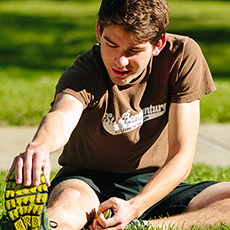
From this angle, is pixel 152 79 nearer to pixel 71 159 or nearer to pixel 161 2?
pixel 161 2

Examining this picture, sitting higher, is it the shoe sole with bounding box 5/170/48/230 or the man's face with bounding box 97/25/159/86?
the man's face with bounding box 97/25/159/86

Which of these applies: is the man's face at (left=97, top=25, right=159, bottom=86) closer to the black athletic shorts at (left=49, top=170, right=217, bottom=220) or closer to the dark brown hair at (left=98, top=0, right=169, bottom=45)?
the dark brown hair at (left=98, top=0, right=169, bottom=45)

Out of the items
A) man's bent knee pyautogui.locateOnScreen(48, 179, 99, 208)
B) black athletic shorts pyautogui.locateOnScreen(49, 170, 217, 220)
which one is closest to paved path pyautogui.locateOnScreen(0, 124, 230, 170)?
black athletic shorts pyautogui.locateOnScreen(49, 170, 217, 220)

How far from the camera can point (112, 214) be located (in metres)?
2.80

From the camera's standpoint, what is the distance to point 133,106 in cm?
319

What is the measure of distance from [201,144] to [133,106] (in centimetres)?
291

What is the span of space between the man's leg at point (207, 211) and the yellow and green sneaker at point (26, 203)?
0.95 metres

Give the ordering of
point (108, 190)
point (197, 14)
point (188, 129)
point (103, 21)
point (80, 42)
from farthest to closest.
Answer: point (197, 14)
point (80, 42)
point (108, 190)
point (188, 129)
point (103, 21)

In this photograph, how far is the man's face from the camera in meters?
2.75

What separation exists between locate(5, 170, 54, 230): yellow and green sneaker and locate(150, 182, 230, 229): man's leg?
947mm

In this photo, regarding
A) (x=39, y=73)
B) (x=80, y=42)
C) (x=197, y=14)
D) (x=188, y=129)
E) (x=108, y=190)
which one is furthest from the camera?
(x=197, y=14)

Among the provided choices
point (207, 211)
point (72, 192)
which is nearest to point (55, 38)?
point (72, 192)

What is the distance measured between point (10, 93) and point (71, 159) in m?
4.71

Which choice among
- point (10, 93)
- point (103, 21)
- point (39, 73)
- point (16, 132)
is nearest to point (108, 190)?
point (103, 21)
